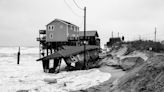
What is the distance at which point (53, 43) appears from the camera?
41.5m

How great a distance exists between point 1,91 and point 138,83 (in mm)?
9280

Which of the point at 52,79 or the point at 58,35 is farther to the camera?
the point at 58,35

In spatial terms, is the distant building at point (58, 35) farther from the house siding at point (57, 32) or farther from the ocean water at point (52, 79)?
the ocean water at point (52, 79)

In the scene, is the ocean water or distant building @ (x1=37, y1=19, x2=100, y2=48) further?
distant building @ (x1=37, y1=19, x2=100, y2=48)

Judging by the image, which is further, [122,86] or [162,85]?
[122,86]

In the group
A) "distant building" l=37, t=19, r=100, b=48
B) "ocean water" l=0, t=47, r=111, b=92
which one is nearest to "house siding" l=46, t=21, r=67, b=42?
"distant building" l=37, t=19, r=100, b=48

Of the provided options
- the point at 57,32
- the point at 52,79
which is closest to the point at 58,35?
the point at 57,32

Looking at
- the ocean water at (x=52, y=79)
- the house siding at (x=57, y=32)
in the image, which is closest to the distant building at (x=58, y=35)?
the house siding at (x=57, y=32)

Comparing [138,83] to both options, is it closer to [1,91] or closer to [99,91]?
[99,91]

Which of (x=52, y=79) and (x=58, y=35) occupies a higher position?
(x=58, y=35)

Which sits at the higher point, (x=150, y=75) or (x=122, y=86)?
(x=150, y=75)

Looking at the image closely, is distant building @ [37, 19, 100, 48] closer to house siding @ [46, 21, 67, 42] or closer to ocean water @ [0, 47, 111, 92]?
house siding @ [46, 21, 67, 42]

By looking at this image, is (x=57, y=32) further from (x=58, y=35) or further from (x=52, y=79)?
(x=52, y=79)

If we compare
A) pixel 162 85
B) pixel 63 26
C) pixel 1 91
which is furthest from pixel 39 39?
pixel 162 85
